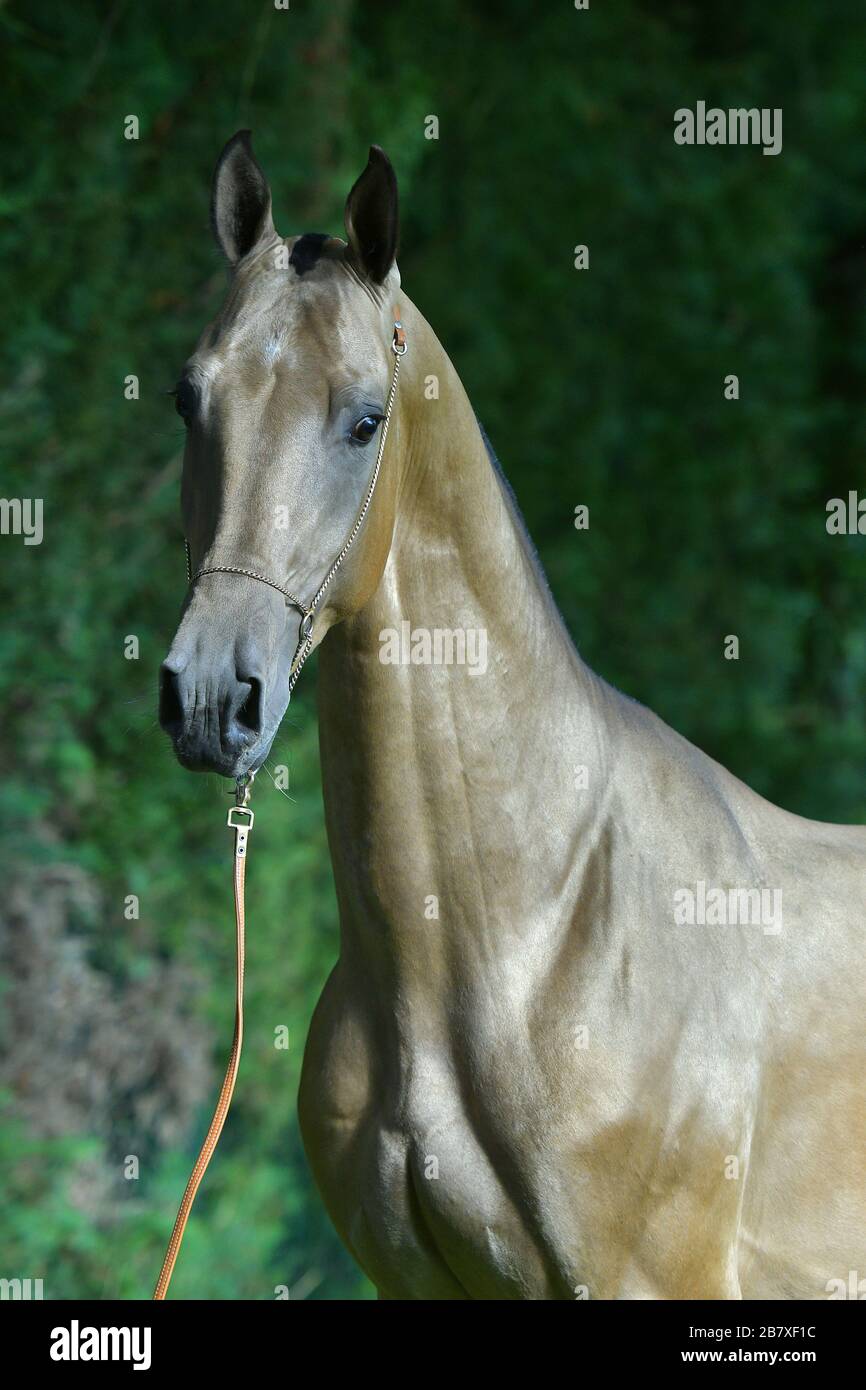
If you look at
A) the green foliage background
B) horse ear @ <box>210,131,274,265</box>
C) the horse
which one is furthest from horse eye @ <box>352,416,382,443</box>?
the green foliage background

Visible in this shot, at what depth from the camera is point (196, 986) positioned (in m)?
4.95

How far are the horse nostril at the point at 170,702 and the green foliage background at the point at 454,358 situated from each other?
1.05 meters

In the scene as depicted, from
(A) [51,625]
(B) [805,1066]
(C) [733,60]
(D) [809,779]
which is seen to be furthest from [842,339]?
(B) [805,1066]

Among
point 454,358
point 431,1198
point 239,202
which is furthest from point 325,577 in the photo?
point 454,358

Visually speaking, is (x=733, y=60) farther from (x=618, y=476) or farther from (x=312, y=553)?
(x=312, y=553)

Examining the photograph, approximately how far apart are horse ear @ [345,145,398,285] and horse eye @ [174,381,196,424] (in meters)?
0.35

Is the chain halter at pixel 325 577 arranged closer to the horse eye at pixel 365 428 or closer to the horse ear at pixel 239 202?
the horse eye at pixel 365 428

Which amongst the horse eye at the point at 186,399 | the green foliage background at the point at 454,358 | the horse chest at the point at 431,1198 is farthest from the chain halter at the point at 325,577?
the green foliage background at the point at 454,358

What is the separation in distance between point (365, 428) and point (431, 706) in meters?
0.46

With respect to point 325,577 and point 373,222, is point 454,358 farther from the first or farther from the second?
point 325,577

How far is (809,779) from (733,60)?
3.35 meters

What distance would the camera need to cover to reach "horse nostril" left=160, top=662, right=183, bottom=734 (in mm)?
2014

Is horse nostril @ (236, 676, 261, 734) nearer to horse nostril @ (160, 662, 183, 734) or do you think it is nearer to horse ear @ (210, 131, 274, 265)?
horse nostril @ (160, 662, 183, 734)

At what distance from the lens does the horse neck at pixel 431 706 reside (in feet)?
7.77
